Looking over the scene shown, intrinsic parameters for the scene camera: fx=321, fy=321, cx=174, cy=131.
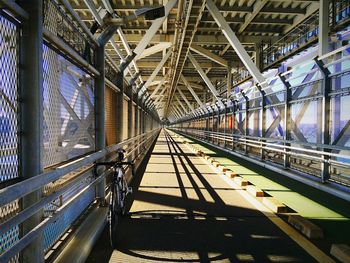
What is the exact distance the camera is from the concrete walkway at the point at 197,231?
389 cm

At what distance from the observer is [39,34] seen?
2.62 m

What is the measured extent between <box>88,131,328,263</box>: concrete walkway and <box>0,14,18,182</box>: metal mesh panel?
182 centimetres

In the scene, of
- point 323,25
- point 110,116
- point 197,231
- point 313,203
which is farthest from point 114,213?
point 323,25

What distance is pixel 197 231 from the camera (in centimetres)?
478

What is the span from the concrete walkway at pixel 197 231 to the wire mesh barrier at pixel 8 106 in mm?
1722

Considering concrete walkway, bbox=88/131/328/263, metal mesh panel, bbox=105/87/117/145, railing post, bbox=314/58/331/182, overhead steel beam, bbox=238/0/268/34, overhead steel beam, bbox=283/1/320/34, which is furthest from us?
overhead steel beam, bbox=283/1/320/34

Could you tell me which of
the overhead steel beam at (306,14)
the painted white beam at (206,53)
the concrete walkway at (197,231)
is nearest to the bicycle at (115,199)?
the concrete walkway at (197,231)

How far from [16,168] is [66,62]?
1802 millimetres

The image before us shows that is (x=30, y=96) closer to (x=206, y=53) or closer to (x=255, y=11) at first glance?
(x=255, y=11)

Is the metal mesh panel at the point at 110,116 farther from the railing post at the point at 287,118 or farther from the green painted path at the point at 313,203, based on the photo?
the railing post at the point at 287,118

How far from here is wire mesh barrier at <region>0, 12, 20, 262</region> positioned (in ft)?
7.55

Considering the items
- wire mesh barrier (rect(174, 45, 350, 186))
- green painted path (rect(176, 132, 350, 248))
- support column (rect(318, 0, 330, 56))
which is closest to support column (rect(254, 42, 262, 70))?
wire mesh barrier (rect(174, 45, 350, 186))

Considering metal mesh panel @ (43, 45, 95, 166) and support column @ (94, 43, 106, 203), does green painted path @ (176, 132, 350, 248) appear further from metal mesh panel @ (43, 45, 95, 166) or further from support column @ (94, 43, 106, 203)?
metal mesh panel @ (43, 45, 95, 166)

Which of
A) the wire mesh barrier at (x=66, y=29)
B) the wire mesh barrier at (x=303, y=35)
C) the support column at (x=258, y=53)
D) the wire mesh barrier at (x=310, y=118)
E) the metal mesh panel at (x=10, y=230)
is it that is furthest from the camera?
the support column at (x=258, y=53)
